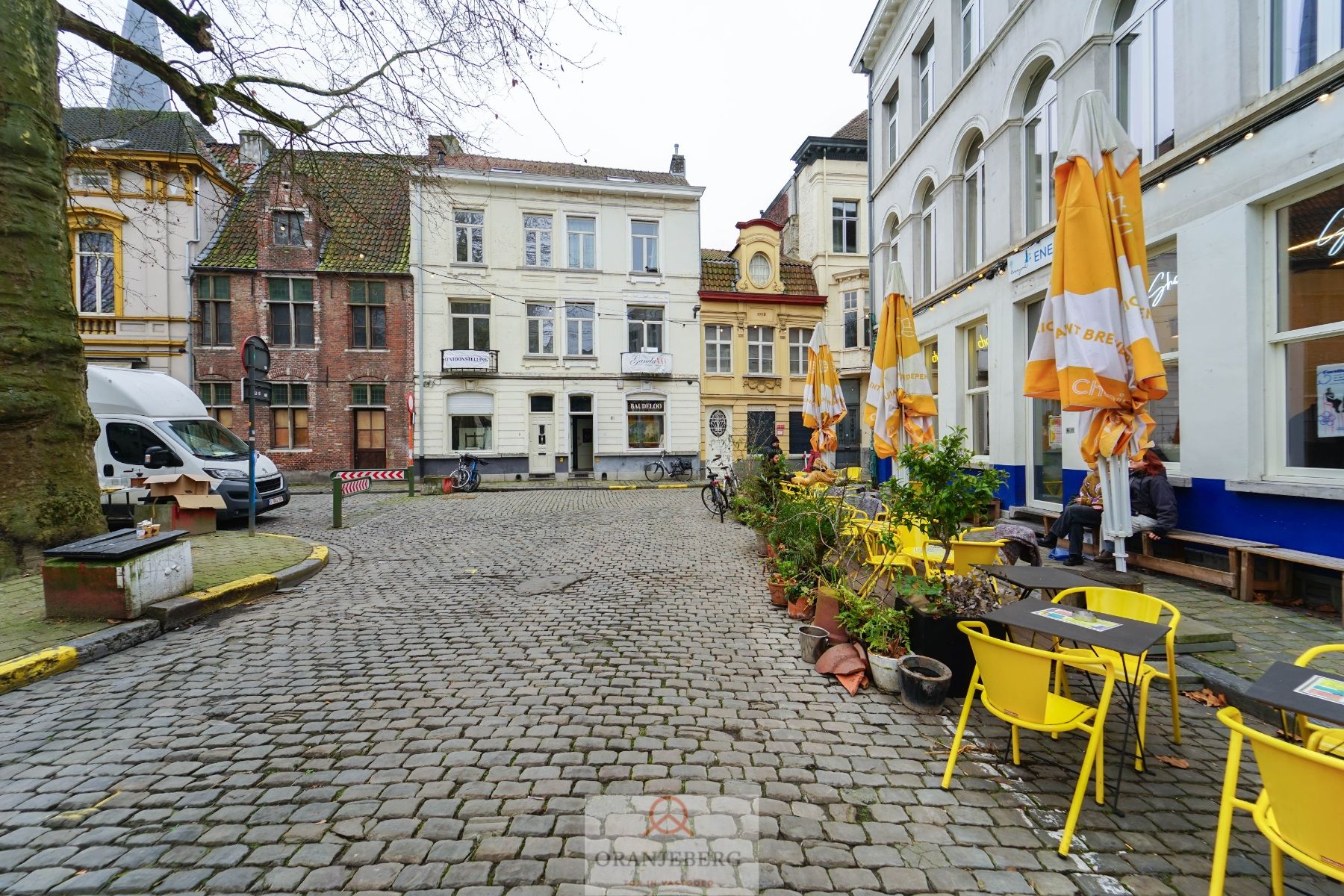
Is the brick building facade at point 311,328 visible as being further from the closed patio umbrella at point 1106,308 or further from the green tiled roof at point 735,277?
the closed patio umbrella at point 1106,308

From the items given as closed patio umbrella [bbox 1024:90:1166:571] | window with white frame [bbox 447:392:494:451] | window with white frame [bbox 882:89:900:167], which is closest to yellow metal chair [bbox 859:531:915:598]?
closed patio umbrella [bbox 1024:90:1166:571]

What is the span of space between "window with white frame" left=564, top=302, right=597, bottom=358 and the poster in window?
19671 millimetres

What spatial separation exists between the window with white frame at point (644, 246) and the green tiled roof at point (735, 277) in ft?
7.15

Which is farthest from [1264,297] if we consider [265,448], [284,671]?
[265,448]

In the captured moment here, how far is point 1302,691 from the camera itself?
1.97 meters

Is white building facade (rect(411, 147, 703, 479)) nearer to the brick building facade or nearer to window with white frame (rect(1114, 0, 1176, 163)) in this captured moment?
the brick building facade

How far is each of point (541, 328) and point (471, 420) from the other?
14.9 feet

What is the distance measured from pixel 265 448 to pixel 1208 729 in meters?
25.0

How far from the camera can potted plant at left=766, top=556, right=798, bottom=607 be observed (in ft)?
17.4

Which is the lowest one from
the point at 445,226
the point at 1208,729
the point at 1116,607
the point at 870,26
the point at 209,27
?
the point at 1208,729

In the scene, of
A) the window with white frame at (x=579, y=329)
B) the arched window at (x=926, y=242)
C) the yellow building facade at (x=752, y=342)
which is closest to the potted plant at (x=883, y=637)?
the arched window at (x=926, y=242)

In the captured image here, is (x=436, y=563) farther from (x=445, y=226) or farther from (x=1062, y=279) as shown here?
(x=445, y=226)

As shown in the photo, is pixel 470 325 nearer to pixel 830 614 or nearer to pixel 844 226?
pixel 844 226

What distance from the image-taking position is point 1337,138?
4.45 metres
